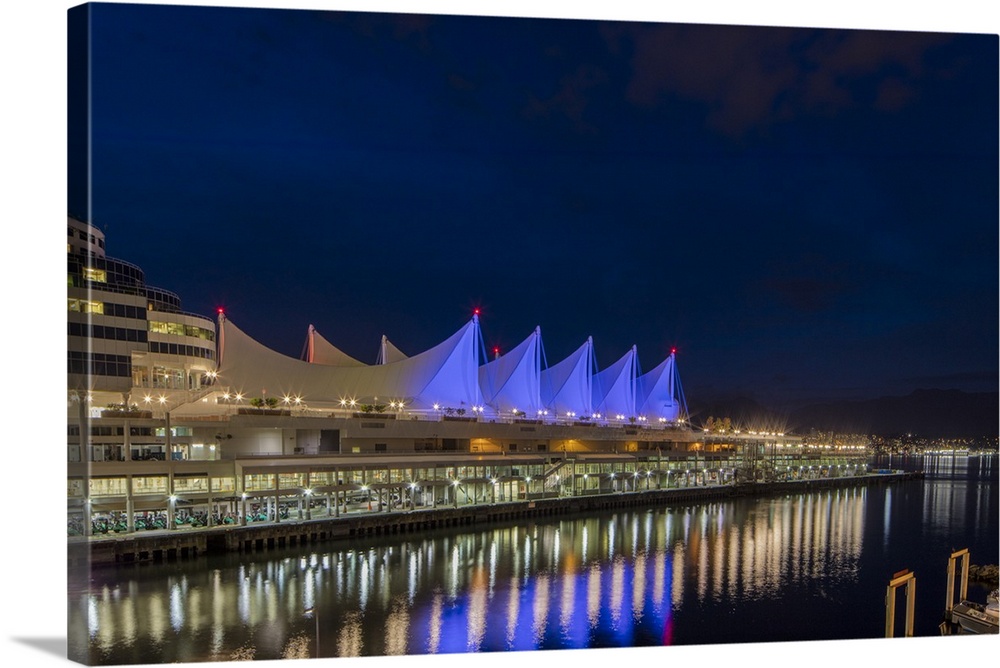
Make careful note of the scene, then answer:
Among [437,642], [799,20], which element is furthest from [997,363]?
[437,642]

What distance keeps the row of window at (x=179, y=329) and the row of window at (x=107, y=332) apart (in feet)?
14.4

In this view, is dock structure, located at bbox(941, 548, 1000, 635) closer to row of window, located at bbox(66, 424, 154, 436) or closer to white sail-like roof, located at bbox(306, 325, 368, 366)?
row of window, located at bbox(66, 424, 154, 436)

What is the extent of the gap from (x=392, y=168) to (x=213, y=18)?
5.16m

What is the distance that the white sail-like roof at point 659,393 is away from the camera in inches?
1339

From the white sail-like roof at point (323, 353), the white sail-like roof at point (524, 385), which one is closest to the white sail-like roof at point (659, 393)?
the white sail-like roof at point (524, 385)

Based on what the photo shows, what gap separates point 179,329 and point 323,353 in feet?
34.2

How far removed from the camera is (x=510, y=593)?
9383 mm

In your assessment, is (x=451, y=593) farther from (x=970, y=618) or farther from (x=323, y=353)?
(x=323, y=353)

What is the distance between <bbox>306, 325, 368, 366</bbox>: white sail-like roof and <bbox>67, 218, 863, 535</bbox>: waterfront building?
0.06 metres

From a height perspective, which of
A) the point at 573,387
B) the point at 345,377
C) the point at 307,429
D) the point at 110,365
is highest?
the point at 110,365

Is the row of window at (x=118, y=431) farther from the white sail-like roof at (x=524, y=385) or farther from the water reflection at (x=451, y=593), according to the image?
the white sail-like roof at (x=524, y=385)

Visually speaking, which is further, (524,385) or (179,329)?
(524,385)

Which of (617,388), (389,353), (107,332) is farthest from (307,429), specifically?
(617,388)

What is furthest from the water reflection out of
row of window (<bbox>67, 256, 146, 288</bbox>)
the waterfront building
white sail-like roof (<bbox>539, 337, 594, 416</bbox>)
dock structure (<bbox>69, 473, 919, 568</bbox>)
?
white sail-like roof (<bbox>539, 337, 594, 416</bbox>)
